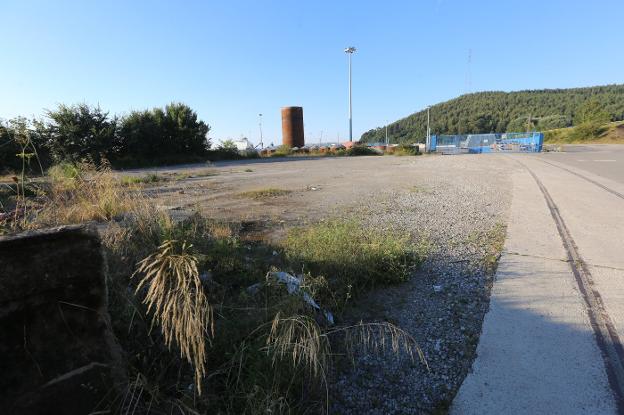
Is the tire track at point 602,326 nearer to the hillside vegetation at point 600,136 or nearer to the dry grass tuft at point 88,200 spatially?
the dry grass tuft at point 88,200

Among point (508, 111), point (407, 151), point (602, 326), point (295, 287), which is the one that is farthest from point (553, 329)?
point (508, 111)

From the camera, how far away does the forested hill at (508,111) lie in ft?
313

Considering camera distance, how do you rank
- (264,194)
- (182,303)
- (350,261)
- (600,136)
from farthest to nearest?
(600,136)
(264,194)
(350,261)
(182,303)

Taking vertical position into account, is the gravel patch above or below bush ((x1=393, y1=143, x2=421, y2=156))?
above

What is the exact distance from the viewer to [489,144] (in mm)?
46781

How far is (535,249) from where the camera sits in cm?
465

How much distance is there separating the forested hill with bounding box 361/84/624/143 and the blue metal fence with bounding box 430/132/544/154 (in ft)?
155

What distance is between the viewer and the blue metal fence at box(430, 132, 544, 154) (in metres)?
37.1

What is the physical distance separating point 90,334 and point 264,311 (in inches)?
44.2

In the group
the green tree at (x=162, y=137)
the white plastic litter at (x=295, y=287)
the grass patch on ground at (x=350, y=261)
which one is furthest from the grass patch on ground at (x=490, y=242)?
the green tree at (x=162, y=137)

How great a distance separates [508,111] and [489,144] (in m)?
82.1

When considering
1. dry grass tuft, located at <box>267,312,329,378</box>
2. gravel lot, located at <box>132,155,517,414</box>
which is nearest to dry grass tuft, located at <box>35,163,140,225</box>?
gravel lot, located at <box>132,155,517,414</box>

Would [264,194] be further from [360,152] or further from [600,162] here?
[360,152]

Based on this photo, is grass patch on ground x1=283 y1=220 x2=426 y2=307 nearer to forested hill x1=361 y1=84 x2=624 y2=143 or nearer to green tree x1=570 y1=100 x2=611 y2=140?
green tree x1=570 y1=100 x2=611 y2=140
